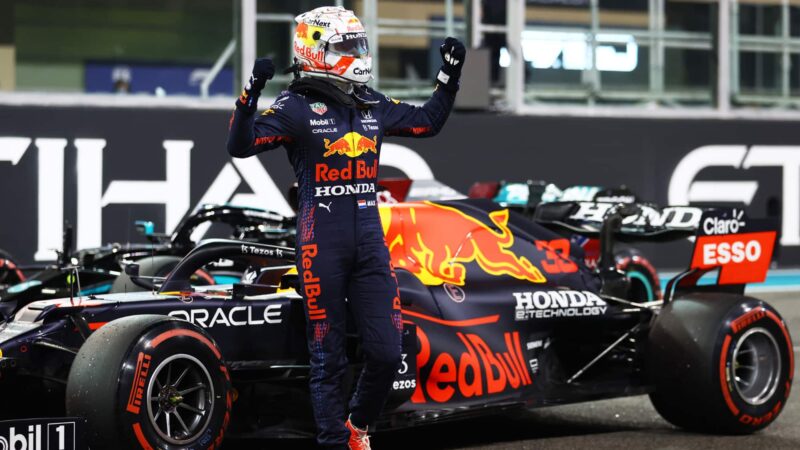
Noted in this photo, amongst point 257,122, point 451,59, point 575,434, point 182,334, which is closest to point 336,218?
point 257,122

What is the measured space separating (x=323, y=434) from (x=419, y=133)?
4.42ft

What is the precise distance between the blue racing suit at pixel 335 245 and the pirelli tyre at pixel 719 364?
1.92 metres

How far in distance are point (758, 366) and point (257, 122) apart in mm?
3155

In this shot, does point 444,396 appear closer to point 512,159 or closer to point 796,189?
point 512,159

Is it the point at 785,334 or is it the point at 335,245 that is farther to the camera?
the point at 785,334

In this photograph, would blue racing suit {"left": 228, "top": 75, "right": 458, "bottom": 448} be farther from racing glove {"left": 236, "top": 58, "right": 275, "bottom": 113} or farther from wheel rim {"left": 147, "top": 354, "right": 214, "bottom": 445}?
wheel rim {"left": 147, "top": 354, "right": 214, "bottom": 445}

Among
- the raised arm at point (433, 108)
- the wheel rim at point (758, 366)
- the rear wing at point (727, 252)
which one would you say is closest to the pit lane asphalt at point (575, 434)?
the wheel rim at point (758, 366)

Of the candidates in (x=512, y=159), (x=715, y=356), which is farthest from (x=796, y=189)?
(x=715, y=356)

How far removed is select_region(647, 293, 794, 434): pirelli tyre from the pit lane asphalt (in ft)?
0.39

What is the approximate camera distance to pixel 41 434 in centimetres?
526

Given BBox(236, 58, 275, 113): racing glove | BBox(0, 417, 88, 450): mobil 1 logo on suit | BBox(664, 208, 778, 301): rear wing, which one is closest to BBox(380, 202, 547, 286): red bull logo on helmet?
BBox(664, 208, 778, 301): rear wing

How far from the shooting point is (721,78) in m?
17.2

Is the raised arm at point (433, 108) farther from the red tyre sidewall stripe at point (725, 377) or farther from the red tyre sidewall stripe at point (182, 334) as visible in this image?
the red tyre sidewall stripe at point (725, 377)

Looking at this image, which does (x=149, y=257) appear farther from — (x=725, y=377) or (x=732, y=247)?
(x=725, y=377)
